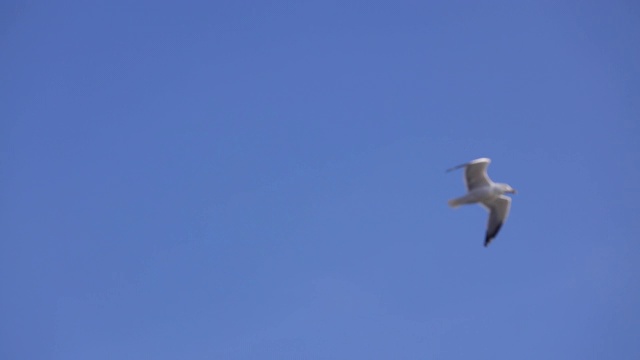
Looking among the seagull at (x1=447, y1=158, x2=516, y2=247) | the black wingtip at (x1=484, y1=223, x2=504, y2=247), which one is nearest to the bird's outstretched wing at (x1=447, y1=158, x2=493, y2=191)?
the seagull at (x1=447, y1=158, x2=516, y2=247)

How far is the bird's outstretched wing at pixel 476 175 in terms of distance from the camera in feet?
102

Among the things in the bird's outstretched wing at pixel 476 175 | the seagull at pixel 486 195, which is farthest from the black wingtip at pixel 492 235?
the bird's outstretched wing at pixel 476 175

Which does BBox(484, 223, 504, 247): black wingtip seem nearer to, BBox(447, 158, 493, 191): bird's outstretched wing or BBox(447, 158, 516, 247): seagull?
BBox(447, 158, 516, 247): seagull

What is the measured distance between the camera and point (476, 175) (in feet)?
103

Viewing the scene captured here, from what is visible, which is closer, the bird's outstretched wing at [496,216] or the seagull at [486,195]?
the seagull at [486,195]

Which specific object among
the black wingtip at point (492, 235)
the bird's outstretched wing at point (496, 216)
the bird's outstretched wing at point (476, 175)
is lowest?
the black wingtip at point (492, 235)

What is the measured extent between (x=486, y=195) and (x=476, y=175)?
0.62 m

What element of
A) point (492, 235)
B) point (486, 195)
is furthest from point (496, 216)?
point (486, 195)

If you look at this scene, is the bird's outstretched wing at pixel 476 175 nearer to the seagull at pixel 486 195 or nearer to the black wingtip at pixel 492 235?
the seagull at pixel 486 195

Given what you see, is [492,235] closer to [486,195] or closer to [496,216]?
[496,216]

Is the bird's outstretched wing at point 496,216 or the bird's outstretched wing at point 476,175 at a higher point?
the bird's outstretched wing at point 476,175

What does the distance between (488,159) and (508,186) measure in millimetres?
1306

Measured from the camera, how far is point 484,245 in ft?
104

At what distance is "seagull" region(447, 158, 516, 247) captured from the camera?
31.0 meters
